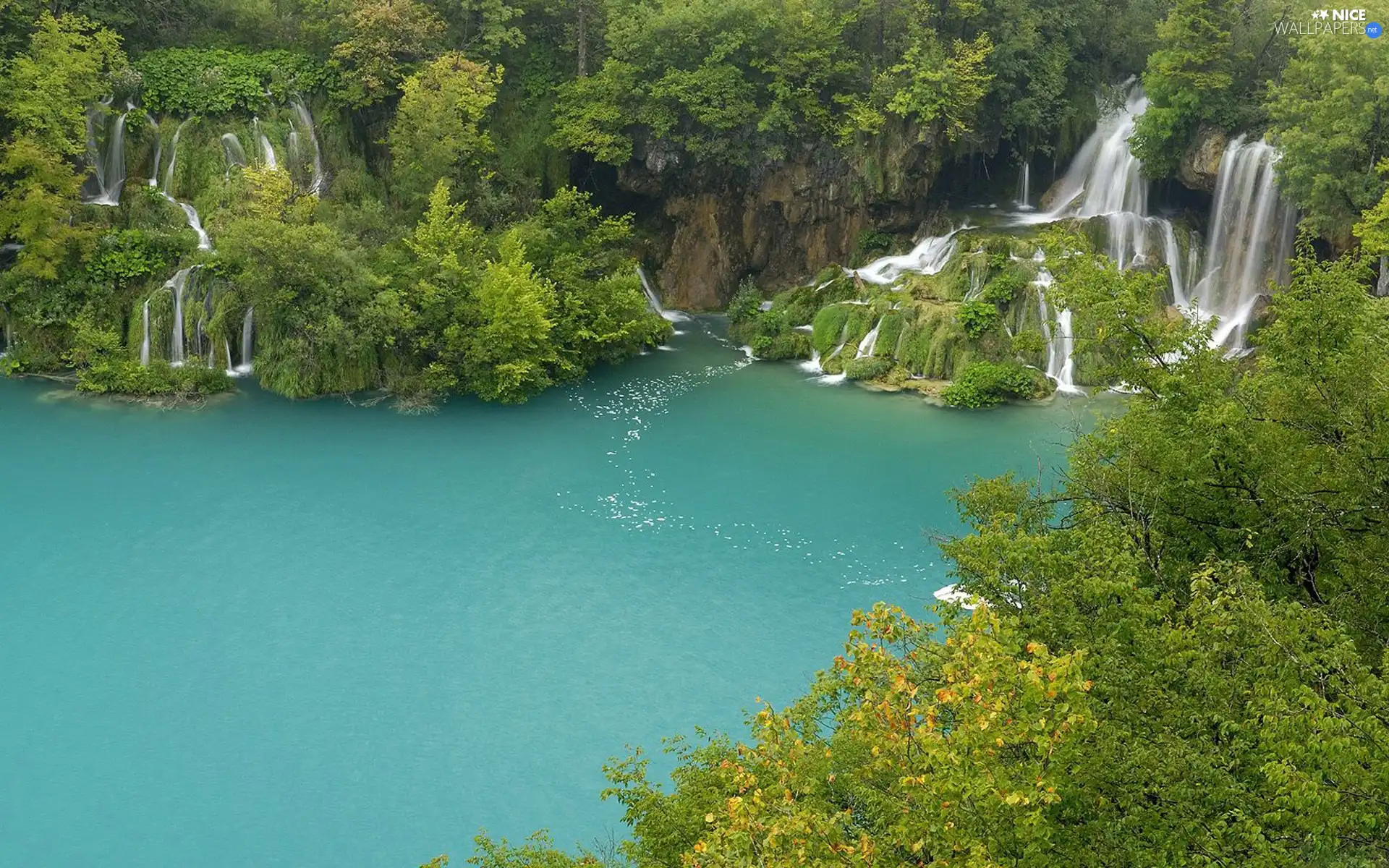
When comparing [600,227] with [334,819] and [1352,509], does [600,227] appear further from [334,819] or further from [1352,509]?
[1352,509]

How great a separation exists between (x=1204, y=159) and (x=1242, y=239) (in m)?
2.72

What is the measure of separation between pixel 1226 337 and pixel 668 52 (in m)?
19.0

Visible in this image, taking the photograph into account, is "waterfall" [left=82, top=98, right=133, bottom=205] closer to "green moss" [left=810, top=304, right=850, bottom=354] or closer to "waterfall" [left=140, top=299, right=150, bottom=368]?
"waterfall" [left=140, top=299, right=150, bottom=368]

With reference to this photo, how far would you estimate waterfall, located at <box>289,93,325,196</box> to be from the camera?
35531mm

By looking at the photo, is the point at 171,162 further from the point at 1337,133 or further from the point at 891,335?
the point at 1337,133

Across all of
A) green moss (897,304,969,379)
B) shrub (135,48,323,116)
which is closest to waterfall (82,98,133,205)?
shrub (135,48,323,116)

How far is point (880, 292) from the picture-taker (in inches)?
1400

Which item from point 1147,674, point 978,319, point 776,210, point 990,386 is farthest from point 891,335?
point 1147,674

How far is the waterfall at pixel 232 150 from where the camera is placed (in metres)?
34.2

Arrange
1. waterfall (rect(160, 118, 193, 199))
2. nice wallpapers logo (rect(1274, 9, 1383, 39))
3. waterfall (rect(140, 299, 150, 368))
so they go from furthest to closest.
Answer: waterfall (rect(160, 118, 193, 199)), waterfall (rect(140, 299, 150, 368)), nice wallpapers logo (rect(1274, 9, 1383, 39))

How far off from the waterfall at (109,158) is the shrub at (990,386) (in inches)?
950

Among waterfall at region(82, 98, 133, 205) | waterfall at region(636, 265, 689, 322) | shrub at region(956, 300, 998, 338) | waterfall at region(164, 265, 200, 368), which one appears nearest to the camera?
waterfall at region(164, 265, 200, 368)

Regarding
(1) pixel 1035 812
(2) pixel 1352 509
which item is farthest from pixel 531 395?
(1) pixel 1035 812

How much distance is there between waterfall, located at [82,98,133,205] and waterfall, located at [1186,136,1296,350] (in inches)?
1185
